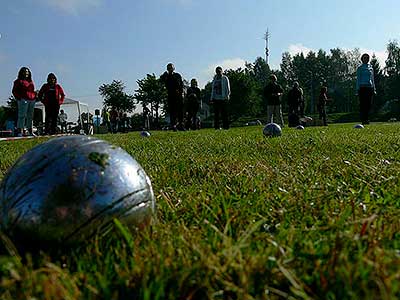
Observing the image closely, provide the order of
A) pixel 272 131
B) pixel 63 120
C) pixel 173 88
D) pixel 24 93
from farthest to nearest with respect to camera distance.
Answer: pixel 63 120 → pixel 173 88 → pixel 24 93 → pixel 272 131

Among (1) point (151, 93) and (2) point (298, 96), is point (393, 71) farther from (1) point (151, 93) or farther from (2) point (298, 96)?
(2) point (298, 96)

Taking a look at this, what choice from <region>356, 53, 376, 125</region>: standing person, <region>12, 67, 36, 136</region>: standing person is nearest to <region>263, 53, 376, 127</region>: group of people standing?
<region>356, 53, 376, 125</region>: standing person

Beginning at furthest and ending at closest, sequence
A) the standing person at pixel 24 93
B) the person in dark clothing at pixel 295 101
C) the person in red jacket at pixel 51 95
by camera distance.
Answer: the person in dark clothing at pixel 295 101, the person in red jacket at pixel 51 95, the standing person at pixel 24 93

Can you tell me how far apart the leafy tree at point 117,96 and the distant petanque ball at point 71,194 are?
8798 cm

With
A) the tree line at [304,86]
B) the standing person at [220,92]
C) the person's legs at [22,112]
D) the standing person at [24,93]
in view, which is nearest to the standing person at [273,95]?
the standing person at [220,92]

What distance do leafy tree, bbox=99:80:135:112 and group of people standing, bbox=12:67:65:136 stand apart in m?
73.2

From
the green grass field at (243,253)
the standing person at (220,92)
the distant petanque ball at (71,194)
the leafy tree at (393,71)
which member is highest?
the leafy tree at (393,71)

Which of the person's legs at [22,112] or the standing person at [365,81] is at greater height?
the standing person at [365,81]

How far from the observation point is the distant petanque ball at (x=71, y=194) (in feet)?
6.48

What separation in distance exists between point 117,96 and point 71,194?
9043 cm

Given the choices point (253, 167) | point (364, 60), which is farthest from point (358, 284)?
point (364, 60)

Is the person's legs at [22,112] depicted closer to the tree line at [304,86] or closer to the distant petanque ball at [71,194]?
the distant petanque ball at [71,194]

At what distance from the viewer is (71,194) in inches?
78.6

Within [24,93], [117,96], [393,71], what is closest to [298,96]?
[24,93]
